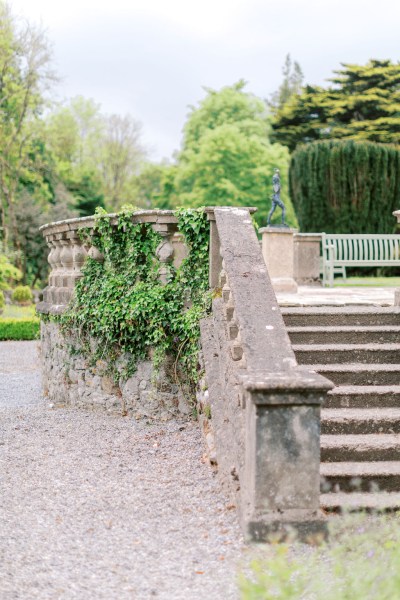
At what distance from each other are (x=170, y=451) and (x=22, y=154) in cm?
2902

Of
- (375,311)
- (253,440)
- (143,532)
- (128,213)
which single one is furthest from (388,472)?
(128,213)

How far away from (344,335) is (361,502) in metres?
1.97

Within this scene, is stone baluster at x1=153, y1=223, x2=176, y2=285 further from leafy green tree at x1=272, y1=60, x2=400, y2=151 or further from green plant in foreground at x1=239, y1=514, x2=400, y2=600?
leafy green tree at x1=272, y1=60, x2=400, y2=151

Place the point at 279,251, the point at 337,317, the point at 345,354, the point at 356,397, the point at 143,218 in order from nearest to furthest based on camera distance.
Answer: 1. the point at 356,397
2. the point at 345,354
3. the point at 337,317
4. the point at 143,218
5. the point at 279,251

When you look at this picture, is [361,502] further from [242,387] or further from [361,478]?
[242,387]

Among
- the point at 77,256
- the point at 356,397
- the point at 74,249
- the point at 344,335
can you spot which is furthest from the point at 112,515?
the point at 74,249

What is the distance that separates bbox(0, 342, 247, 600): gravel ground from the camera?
361 cm

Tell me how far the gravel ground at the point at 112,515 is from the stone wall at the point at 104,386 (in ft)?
0.60

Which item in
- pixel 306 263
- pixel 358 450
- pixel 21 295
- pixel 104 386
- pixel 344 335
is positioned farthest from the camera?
pixel 21 295

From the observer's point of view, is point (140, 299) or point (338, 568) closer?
point (338, 568)

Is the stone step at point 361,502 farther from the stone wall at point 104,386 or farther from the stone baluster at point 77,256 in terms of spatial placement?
the stone baluster at point 77,256

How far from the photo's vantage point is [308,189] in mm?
23312

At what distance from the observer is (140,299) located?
6871 millimetres

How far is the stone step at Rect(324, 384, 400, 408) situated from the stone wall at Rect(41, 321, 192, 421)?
76.2 inches
